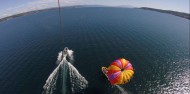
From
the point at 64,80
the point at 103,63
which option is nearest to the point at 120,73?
the point at 103,63

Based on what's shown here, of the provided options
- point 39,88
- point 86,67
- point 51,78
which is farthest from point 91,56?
point 39,88

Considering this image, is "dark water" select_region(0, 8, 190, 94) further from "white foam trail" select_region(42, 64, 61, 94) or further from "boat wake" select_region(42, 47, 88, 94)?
"boat wake" select_region(42, 47, 88, 94)

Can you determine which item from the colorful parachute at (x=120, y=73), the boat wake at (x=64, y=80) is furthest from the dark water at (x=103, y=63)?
the colorful parachute at (x=120, y=73)

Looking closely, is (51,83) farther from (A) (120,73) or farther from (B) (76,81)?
(A) (120,73)

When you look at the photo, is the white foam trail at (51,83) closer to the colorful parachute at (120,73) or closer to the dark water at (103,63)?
the dark water at (103,63)

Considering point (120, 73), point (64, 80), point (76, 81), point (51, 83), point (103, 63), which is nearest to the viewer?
point (120, 73)

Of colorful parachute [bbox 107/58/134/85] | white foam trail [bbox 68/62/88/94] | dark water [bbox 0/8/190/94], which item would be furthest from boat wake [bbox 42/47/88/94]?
colorful parachute [bbox 107/58/134/85]
